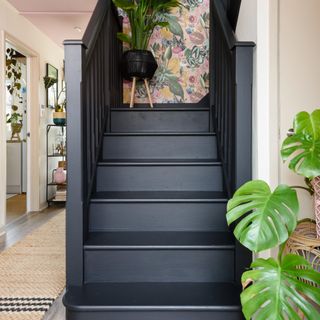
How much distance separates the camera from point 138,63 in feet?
11.5

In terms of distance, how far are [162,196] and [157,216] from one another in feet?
0.45

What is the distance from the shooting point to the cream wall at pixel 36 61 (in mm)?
3957

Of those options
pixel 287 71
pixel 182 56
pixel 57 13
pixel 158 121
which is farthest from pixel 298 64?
pixel 57 13

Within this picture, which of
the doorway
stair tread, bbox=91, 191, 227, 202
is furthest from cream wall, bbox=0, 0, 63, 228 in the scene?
stair tread, bbox=91, 191, 227, 202

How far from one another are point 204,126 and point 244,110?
1224 millimetres

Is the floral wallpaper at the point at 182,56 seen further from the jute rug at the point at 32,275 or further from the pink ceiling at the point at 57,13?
the jute rug at the point at 32,275

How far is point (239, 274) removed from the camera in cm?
195

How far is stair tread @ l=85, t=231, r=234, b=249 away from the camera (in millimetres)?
1979

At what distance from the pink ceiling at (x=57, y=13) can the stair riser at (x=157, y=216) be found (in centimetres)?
273

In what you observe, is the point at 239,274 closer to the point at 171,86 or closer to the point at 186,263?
the point at 186,263

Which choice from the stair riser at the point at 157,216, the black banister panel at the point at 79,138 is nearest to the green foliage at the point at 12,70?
the black banister panel at the point at 79,138

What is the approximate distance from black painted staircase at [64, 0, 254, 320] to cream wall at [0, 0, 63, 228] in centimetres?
182

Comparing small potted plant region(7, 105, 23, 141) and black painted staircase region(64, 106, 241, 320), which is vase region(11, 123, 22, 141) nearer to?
small potted plant region(7, 105, 23, 141)

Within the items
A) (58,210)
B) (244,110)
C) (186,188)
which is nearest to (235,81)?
(244,110)
